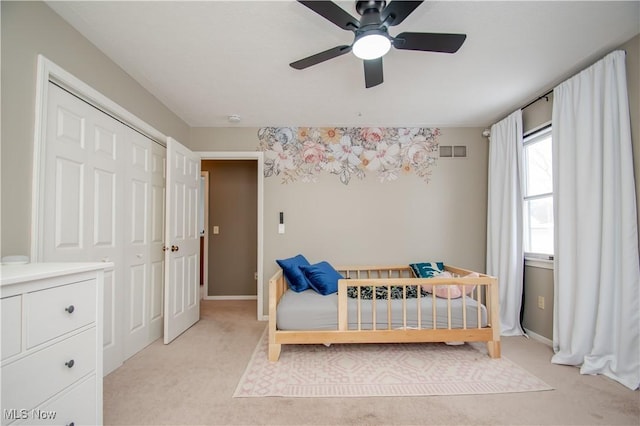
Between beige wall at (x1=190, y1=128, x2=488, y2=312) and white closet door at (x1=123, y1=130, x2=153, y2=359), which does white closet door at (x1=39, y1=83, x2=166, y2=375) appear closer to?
white closet door at (x1=123, y1=130, x2=153, y2=359)

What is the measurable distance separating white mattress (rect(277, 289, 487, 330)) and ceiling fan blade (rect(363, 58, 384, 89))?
5.72 ft

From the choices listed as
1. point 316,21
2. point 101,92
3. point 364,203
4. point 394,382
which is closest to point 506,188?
point 364,203

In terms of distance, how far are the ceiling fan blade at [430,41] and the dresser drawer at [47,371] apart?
2.02 metres

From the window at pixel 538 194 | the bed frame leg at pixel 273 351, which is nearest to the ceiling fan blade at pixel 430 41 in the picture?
the window at pixel 538 194

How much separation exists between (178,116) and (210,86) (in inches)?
36.3

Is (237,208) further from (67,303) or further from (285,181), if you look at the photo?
(67,303)

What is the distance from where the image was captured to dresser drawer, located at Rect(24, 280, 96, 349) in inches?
41.4

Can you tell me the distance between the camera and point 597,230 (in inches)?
86.3

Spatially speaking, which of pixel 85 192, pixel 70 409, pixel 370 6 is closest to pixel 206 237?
pixel 85 192

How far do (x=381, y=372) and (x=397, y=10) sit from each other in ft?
7.42

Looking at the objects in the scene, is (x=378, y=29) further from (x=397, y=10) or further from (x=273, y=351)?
(x=273, y=351)

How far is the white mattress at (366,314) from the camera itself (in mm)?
2473

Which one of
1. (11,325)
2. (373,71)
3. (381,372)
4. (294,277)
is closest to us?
(11,325)

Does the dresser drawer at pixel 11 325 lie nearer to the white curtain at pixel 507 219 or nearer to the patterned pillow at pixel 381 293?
the patterned pillow at pixel 381 293
